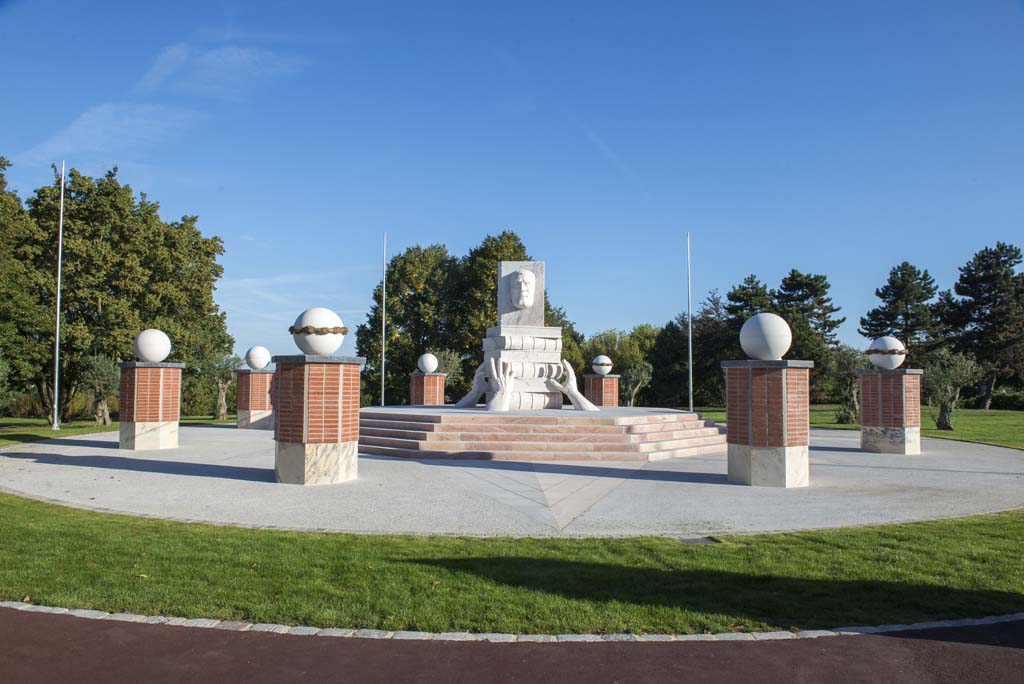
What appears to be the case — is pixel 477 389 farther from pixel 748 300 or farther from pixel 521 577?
pixel 748 300

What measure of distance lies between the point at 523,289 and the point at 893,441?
1008 cm

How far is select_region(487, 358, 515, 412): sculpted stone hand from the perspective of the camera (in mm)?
17750

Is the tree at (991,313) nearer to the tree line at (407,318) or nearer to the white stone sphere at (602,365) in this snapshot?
the tree line at (407,318)

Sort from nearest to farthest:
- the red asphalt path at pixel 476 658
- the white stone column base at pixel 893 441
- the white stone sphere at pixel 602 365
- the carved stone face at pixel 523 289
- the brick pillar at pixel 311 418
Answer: the red asphalt path at pixel 476 658, the brick pillar at pixel 311 418, the white stone column base at pixel 893 441, the carved stone face at pixel 523 289, the white stone sphere at pixel 602 365

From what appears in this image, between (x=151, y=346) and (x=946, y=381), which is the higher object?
(x=151, y=346)

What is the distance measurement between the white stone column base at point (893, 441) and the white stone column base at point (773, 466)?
6546mm

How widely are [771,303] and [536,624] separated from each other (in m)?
46.5

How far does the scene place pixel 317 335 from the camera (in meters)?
10.8

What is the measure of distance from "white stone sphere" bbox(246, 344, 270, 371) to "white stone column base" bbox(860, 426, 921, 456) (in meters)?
18.1

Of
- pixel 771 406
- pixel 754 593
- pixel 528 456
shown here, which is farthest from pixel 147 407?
pixel 754 593

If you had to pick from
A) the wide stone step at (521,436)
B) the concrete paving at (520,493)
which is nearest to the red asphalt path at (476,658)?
the concrete paving at (520,493)

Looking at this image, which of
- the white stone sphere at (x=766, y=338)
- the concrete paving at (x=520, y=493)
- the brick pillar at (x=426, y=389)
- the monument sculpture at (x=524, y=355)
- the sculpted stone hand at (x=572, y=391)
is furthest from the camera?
Answer: the brick pillar at (x=426, y=389)

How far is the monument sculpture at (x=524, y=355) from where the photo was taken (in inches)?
743

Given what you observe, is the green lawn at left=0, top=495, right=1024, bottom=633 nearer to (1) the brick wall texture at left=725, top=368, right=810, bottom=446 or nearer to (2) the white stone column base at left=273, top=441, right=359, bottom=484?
(2) the white stone column base at left=273, top=441, right=359, bottom=484
